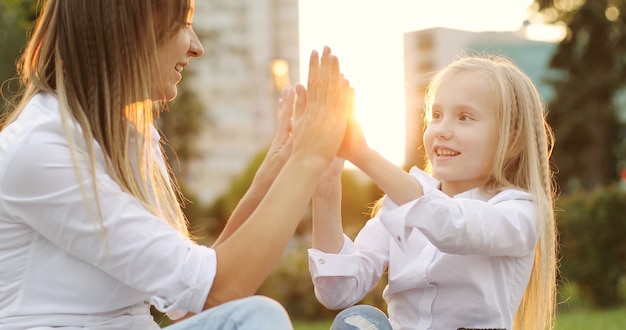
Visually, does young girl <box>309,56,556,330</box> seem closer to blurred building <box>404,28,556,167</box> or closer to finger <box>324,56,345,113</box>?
finger <box>324,56,345,113</box>

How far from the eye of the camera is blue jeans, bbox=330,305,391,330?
2.88m

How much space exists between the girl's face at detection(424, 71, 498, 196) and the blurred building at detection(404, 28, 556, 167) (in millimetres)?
565

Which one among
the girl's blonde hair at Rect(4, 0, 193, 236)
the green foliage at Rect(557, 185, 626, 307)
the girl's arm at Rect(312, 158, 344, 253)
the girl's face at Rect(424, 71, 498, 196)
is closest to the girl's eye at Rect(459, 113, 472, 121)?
the girl's face at Rect(424, 71, 498, 196)

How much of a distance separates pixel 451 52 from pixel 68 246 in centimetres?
3915

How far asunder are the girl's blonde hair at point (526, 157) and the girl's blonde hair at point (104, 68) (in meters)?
1.20

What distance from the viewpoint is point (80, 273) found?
233 centimetres

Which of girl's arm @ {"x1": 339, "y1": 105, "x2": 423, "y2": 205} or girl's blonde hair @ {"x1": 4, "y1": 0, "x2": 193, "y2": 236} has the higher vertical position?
girl's blonde hair @ {"x1": 4, "y1": 0, "x2": 193, "y2": 236}

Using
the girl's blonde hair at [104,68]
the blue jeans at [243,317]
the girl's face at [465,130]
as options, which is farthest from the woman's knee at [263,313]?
the girl's face at [465,130]

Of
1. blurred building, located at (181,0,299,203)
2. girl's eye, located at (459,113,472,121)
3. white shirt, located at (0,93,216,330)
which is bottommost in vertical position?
blurred building, located at (181,0,299,203)

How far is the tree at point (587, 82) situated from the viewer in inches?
1039

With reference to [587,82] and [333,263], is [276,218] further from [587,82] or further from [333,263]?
[587,82]

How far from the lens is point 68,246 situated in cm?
227

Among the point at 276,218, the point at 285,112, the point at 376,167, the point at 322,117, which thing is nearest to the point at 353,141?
the point at 376,167

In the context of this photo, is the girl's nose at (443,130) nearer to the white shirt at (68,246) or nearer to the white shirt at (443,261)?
the white shirt at (443,261)
